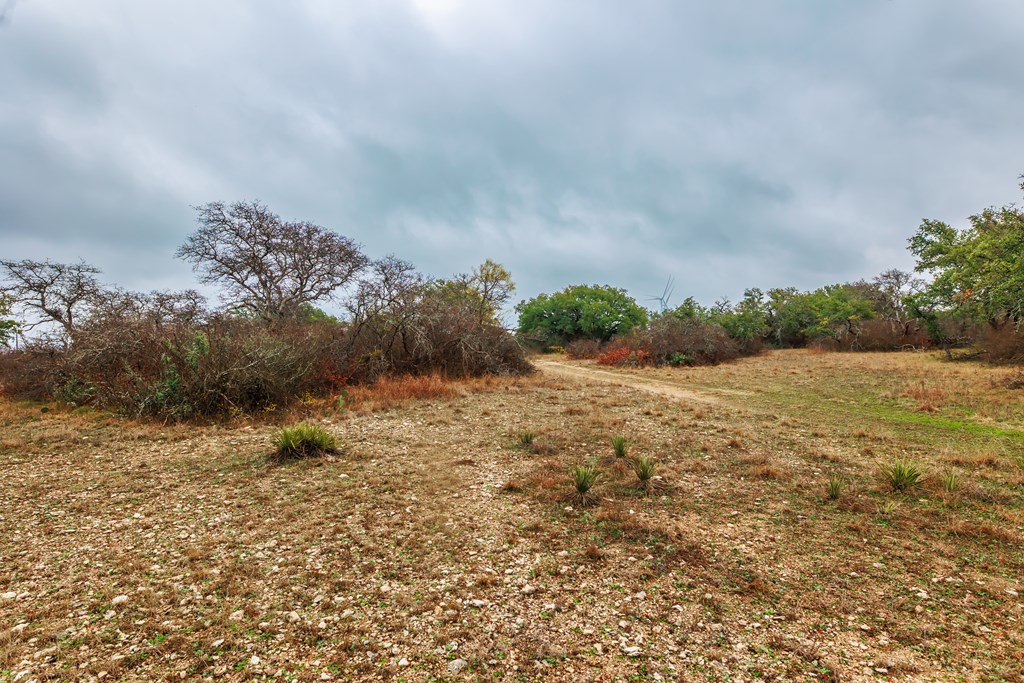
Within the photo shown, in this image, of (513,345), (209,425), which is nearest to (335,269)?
(513,345)

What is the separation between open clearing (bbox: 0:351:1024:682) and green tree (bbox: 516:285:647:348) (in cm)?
2849

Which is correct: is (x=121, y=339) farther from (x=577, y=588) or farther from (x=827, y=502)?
(x=827, y=502)

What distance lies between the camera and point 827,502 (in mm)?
5402

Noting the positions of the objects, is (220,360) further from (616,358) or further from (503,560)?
(616,358)

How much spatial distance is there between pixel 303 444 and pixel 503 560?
4.41 metres

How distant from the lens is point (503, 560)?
410cm

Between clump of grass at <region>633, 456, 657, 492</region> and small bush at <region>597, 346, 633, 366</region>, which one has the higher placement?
small bush at <region>597, 346, 633, 366</region>

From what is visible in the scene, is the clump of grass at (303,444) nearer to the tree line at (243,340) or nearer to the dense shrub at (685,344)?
the tree line at (243,340)

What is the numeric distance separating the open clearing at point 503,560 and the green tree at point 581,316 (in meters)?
28.5

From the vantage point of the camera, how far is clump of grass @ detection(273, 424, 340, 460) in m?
6.95

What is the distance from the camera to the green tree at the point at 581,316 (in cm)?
3666

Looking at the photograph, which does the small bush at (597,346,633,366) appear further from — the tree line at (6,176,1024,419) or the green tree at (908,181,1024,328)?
the green tree at (908,181,1024,328)

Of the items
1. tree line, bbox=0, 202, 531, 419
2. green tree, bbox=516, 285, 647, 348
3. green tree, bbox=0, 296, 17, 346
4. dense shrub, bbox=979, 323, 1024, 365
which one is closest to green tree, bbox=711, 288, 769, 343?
green tree, bbox=516, 285, 647, 348

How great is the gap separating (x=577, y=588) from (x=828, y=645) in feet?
5.65
